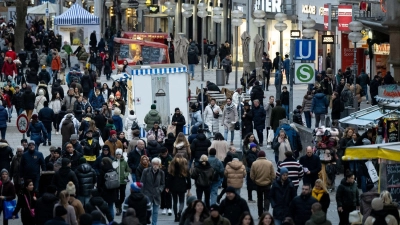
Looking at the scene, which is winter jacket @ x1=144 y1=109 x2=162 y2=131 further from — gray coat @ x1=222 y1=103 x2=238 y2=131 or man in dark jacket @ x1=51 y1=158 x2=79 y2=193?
man in dark jacket @ x1=51 y1=158 x2=79 y2=193

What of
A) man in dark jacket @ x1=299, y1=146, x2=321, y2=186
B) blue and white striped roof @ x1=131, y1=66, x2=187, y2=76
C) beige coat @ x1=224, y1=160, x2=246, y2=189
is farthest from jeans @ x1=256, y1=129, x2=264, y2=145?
beige coat @ x1=224, y1=160, x2=246, y2=189

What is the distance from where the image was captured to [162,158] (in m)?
24.4

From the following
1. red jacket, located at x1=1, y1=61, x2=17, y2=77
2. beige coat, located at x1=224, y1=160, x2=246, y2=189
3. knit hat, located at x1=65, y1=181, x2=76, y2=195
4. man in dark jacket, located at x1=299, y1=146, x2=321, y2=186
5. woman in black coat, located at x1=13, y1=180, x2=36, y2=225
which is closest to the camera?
knit hat, located at x1=65, y1=181, x2=76, y2=195

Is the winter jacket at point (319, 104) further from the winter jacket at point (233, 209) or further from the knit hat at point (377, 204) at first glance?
the knit hat at point (377, 204)

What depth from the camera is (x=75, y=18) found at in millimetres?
60062

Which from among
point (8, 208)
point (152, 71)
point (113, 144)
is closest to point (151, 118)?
point (152, 71)

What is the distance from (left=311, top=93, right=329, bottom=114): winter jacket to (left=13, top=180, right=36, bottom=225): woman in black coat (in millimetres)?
15034

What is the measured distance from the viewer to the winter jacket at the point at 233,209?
64.6 feet

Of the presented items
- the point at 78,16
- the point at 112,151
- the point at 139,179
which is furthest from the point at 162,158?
the point at 78,16

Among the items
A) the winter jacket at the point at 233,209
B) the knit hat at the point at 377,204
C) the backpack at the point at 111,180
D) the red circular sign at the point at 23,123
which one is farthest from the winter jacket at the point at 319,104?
the knit hat at the point at 377,204

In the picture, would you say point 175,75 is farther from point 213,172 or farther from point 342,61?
point 342,61

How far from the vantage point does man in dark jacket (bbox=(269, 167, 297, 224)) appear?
2128 centimetres

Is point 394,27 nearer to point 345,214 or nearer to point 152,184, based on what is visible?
point 152,184

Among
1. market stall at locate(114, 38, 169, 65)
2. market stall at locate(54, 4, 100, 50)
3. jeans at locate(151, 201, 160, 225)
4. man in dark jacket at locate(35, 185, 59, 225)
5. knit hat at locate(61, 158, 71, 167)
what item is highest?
market stall at locate(54, 4, 100, 50)
